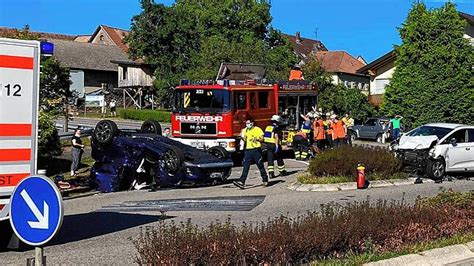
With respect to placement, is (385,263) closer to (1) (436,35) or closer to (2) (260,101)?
(2) (260,101)

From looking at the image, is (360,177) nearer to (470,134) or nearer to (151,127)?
(470,134)

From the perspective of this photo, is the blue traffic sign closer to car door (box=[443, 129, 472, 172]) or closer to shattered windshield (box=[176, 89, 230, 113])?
car door (box=[443, 129, 472, 172])

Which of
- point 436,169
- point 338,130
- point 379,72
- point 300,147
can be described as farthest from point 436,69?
point 436,169

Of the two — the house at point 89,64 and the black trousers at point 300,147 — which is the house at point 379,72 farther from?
the house at point 89,64

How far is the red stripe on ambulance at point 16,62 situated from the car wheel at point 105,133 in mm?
8526

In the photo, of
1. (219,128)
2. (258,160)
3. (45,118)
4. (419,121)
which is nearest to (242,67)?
(219,128)

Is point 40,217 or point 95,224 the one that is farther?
point 95,224

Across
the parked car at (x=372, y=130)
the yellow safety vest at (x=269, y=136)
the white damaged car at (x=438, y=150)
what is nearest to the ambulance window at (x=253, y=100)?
the yellow safety vest at (x=269, y=136)

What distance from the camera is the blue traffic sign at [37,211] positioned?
551cm

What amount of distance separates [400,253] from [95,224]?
585 centimetres

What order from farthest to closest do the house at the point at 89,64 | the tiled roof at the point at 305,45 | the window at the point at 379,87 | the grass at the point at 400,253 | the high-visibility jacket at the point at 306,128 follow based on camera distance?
the tiled roof at the point at 305,45
the house at the point at 89,64
the window at the point at 379,87
the high-visibility jacket at the point at 306,128
the grass at the point at 400,253

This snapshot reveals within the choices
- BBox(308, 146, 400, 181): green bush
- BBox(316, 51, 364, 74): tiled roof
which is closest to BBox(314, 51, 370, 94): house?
BBox(316, 51, 364, 74): tiled roof

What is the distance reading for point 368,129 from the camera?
44.2 meters

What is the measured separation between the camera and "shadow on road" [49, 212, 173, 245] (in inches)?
440
